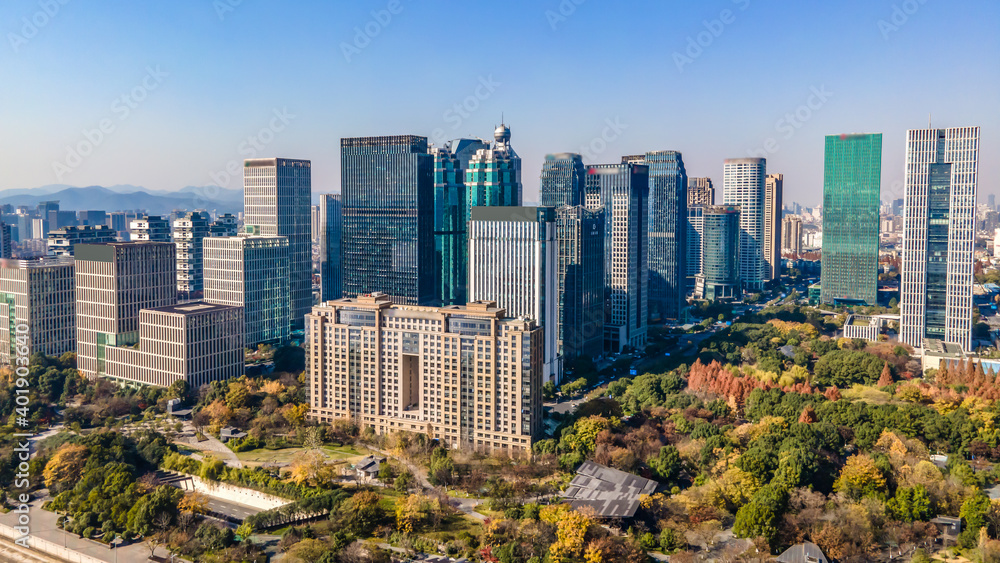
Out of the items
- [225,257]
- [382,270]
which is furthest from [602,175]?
[225,257]

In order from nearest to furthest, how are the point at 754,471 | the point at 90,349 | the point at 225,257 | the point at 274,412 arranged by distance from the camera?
the point at 754,471
the point at 274,412
the point at 90,349
the point at 225,257

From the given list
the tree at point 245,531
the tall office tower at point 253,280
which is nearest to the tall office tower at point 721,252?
the tall office tower at point 253,280

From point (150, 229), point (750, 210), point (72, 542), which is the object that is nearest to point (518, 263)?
point (72, 542)

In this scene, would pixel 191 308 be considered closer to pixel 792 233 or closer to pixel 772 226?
pixel 772 226

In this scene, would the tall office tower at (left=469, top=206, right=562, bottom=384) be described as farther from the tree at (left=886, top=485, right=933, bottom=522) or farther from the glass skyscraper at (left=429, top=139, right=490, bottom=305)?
the tree at (left=886, top=485, right=933, bottom=522)

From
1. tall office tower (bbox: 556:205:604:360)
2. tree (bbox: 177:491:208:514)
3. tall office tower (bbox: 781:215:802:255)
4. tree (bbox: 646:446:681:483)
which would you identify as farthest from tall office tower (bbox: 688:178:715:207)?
tree (bbox: 177:491:208:514)

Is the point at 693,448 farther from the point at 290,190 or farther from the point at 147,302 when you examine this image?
the point at 290,190
